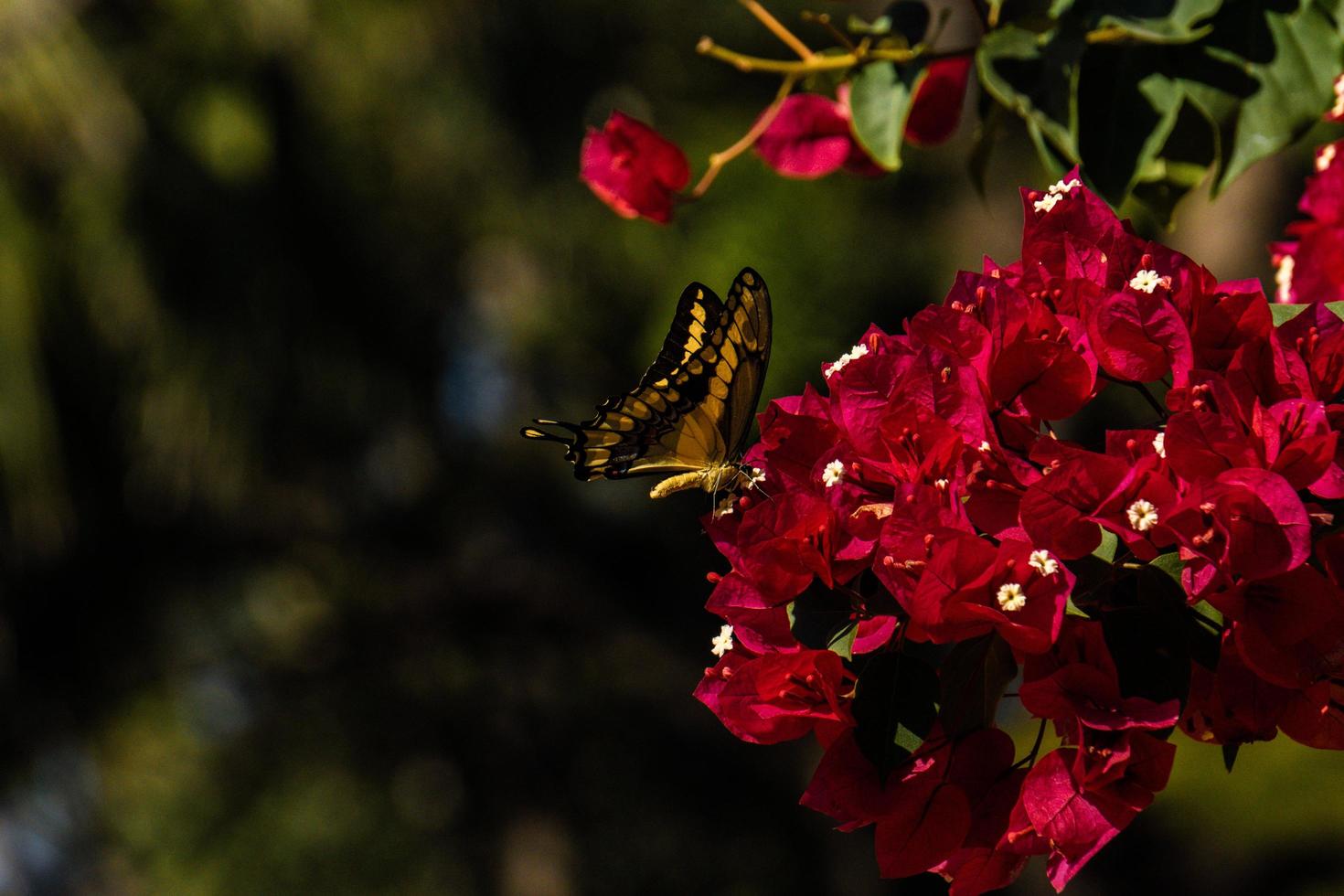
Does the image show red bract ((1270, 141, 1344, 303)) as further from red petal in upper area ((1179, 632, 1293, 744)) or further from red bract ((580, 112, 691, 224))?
red bract ((580, 112, 691, 224))

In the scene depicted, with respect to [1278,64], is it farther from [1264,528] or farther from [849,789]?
[849,789]

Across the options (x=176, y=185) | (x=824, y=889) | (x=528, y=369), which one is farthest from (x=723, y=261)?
(x=824, y=889)

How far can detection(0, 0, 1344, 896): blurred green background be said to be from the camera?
3836 millimetres

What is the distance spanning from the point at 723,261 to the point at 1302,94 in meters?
3.37

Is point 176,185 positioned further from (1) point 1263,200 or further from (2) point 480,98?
(1) point 1263,200

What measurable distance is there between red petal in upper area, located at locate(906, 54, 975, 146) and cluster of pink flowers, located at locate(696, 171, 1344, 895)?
1.62ft

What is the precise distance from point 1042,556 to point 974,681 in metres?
0.09

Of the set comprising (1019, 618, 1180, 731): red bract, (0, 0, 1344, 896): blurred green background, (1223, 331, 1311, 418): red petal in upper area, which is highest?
(1223, 331, 1311, 418): red petal in upper area

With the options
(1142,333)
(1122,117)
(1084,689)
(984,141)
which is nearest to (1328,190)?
(1122,117)

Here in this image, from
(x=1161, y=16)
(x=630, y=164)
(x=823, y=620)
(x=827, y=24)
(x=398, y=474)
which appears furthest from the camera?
(x=398, y=474)

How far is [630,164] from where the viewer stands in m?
1.25

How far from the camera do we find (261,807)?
234 inches

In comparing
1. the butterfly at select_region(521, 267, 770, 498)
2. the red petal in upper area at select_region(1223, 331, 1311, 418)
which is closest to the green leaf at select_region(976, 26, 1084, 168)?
the butterfly at select_region(521, 267, 770, 498)

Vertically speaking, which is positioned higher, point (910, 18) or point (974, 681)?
point (910, 18)
